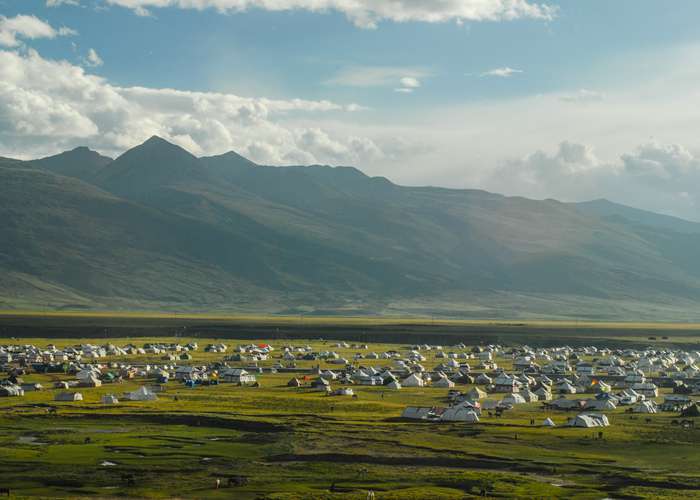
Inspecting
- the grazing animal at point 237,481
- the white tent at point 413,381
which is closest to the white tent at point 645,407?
the white tent at point 413,381

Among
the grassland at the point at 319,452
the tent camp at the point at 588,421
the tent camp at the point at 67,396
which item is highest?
the tent camp at the point at 588,421

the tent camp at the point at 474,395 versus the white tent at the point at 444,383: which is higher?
the tent camp at the point at 474,395

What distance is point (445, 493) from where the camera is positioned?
2106 inches

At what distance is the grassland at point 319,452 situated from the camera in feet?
180

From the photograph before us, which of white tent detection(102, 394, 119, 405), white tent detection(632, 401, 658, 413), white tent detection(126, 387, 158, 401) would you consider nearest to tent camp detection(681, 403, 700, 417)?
white tent detection(632, 401, 658, 413)

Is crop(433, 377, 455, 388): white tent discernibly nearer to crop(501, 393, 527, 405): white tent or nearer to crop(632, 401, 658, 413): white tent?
crop(501, 393, 527, 405): white tent

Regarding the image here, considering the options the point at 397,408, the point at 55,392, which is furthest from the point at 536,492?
the point at 55,392

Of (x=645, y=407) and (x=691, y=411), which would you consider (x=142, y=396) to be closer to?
(x=645, y=407)

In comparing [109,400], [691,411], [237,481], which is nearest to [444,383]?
[691,411]

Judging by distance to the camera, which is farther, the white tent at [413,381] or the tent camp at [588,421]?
the white tent at [413,381]

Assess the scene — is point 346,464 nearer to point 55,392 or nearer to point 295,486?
point 295,486

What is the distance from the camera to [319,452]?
219 ft

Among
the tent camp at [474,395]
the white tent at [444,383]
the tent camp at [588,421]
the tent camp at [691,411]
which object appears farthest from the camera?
the white tent at [444,383]

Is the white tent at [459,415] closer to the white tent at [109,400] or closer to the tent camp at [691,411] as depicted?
the tent camp at [691,411]
